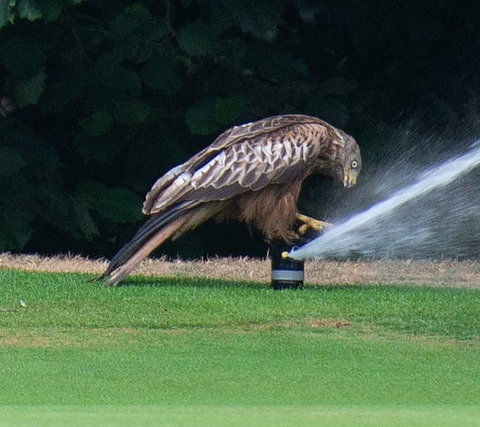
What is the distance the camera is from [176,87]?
12.5 metres

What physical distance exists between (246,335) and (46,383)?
155cm

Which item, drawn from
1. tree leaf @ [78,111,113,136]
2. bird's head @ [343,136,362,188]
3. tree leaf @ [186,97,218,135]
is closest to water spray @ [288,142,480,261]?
bird's head @ [343,136,362,188]

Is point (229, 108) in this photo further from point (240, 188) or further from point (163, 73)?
point (240, 188)

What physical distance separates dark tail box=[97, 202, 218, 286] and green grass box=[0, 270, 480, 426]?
193 mm

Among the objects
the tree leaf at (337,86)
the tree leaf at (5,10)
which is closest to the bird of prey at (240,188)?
the tree leaf at (5,10)

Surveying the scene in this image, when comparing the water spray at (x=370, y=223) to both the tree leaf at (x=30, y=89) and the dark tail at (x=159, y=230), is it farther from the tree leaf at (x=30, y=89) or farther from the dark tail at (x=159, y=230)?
the tree leaf at (x=30, y=89)

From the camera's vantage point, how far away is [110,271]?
9.17 m

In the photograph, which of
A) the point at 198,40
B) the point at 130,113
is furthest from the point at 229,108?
the point at 130,113

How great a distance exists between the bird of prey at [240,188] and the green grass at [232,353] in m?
0.32

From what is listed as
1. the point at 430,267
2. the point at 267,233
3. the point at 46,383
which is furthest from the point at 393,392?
the point at 430,267

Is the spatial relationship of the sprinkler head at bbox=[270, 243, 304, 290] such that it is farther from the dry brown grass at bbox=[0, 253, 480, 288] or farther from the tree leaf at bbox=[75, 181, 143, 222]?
the tree leaf at bbox=[75, 181, 143, 222]

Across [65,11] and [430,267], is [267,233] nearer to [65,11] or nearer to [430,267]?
[430,267]

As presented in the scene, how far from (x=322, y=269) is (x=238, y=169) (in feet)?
4.95

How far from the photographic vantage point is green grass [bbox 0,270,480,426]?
5.45 meters
